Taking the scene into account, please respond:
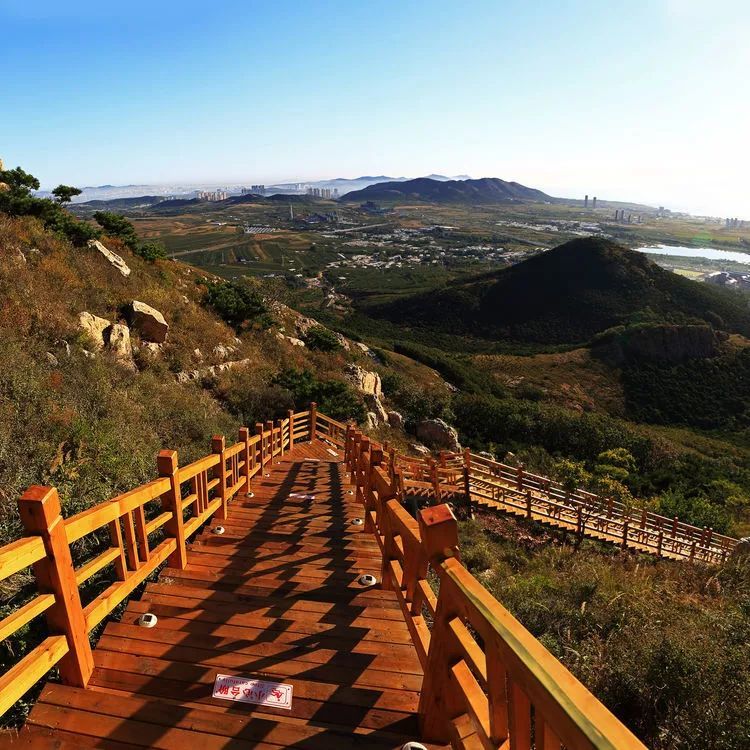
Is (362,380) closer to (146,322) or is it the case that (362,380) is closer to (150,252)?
(146,322)

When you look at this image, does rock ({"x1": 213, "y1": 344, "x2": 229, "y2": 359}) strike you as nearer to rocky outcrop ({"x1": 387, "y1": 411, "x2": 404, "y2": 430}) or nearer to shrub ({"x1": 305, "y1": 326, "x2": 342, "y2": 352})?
shrub ({"x1": 305, "y1": 326, "x2": 342, "y2": 352})

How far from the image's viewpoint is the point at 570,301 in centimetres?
8512

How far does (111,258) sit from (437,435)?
15.8m

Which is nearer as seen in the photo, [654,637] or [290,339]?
[654,637]

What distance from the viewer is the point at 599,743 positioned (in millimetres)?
1230

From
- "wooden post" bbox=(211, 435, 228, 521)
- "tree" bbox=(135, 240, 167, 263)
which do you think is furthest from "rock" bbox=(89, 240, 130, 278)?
"wooden post" bbox=(211, 435, 228, 521)

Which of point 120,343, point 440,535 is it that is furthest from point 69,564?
point 120,343

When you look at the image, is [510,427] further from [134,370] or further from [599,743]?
[599,743]

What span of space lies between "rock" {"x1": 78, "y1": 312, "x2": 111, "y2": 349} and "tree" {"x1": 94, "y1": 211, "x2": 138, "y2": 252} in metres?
10.2

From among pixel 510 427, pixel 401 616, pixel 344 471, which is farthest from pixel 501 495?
pixel 510 427

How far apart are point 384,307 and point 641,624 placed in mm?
90119

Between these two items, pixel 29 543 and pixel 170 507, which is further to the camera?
pixel 170 507

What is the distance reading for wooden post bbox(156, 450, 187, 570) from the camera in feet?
13.6

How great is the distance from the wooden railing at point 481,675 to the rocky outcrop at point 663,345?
62725 mm
